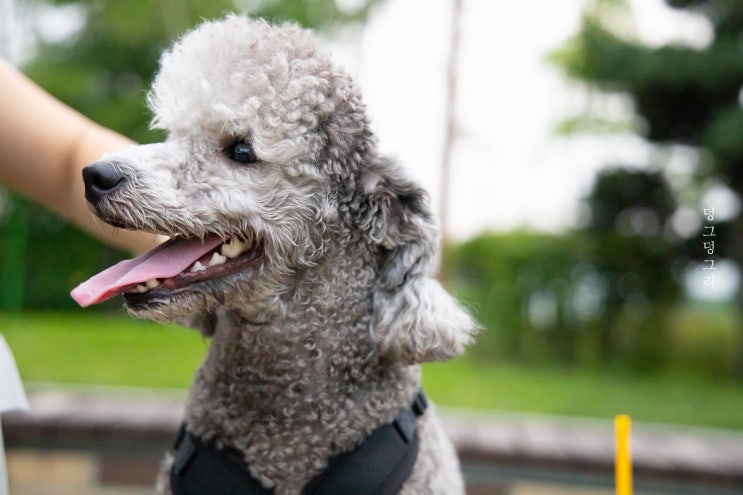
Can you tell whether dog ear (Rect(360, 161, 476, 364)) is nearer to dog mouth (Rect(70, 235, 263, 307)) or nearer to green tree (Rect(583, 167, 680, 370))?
dog mouth (Rect(70, 235, 263, 307))

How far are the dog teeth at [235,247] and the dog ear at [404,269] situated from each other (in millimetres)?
205

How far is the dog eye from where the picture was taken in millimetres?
1219

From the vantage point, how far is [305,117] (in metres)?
1.23

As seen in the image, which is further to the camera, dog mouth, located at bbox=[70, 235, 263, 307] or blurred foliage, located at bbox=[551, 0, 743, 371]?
blurred foliage, located at bbox=[551, 0, 743, 371]

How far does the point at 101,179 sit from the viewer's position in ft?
3.76

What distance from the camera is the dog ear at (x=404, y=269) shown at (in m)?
1.27

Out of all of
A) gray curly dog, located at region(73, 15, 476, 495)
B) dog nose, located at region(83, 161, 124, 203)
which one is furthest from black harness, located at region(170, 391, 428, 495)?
dog nose, located at region(83, 161, 124, 203)

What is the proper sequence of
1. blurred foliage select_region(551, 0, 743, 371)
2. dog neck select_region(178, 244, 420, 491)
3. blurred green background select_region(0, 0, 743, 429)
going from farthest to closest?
blurred foliage select_region(551, 0, 743, 371) → blurred green background select_region(0, 0, 743, 429) → dog neck select_region(178, 244, 420, 491)

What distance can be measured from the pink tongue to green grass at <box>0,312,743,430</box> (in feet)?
10.0

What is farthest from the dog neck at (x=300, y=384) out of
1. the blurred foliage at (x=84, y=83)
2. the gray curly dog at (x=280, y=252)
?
the blurred foliage at (x=84, y=83)

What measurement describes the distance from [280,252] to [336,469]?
38 cm

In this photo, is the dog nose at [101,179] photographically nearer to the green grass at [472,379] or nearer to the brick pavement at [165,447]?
the brick pavement at [165,447]

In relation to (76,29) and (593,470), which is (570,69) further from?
(76,29)

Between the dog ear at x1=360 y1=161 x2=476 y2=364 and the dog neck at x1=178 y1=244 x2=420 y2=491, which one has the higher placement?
the dog ear at x1=360 y1=161 x2=476 y2=364
